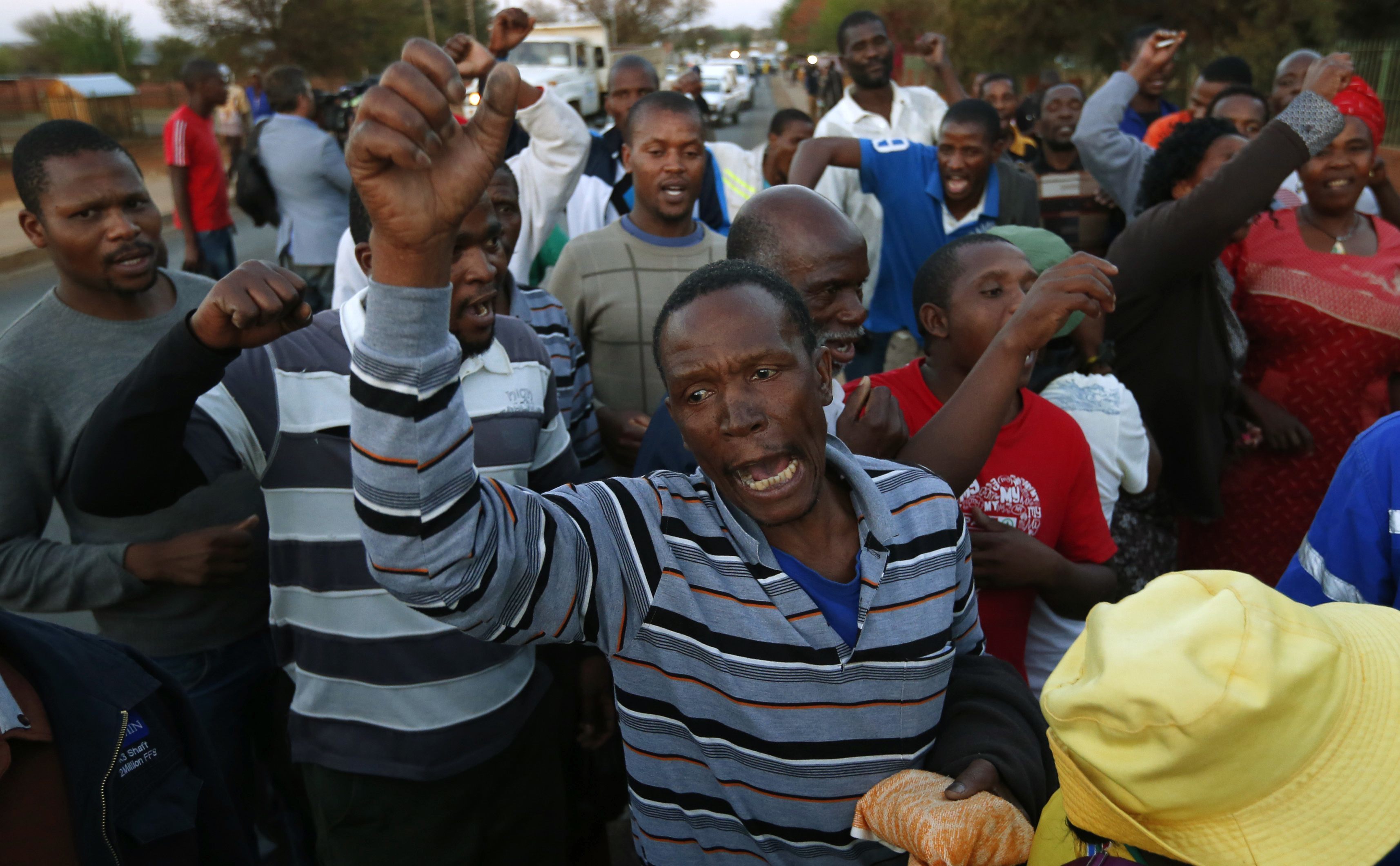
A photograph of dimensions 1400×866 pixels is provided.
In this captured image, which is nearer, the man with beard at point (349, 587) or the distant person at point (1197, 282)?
the man with beard at point (349, 587)

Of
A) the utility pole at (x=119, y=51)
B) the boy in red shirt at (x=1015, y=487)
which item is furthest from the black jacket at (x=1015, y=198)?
the utility pole at (x=119, y=51)

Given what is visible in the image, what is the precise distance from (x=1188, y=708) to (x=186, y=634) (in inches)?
85.7

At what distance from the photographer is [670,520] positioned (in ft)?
4.95

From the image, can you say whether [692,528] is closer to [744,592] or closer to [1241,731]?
[744,592]

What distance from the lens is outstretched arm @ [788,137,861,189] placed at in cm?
374

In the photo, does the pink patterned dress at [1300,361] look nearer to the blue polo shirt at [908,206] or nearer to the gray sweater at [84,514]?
the blue polo shirt at [908,206]

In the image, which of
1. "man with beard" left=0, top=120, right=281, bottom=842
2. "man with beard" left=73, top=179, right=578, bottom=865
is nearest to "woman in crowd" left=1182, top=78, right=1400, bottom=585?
"man with beard" left=73, top=179, right=578, bottom=865

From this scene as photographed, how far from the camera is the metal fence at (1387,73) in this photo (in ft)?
43.3

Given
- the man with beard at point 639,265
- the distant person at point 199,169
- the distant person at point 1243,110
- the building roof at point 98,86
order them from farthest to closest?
the building roof at point 98,86
the distant person at point 199,169
the distant person at point 1243,110
the man with beard at point 639,265

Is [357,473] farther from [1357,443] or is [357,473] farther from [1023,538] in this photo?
[1357,443]

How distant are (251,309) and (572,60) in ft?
82.5

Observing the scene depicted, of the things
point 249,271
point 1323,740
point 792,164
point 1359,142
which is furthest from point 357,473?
point 1359,142

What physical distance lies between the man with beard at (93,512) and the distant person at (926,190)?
7.84ft

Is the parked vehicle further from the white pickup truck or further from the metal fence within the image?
the metal fence
